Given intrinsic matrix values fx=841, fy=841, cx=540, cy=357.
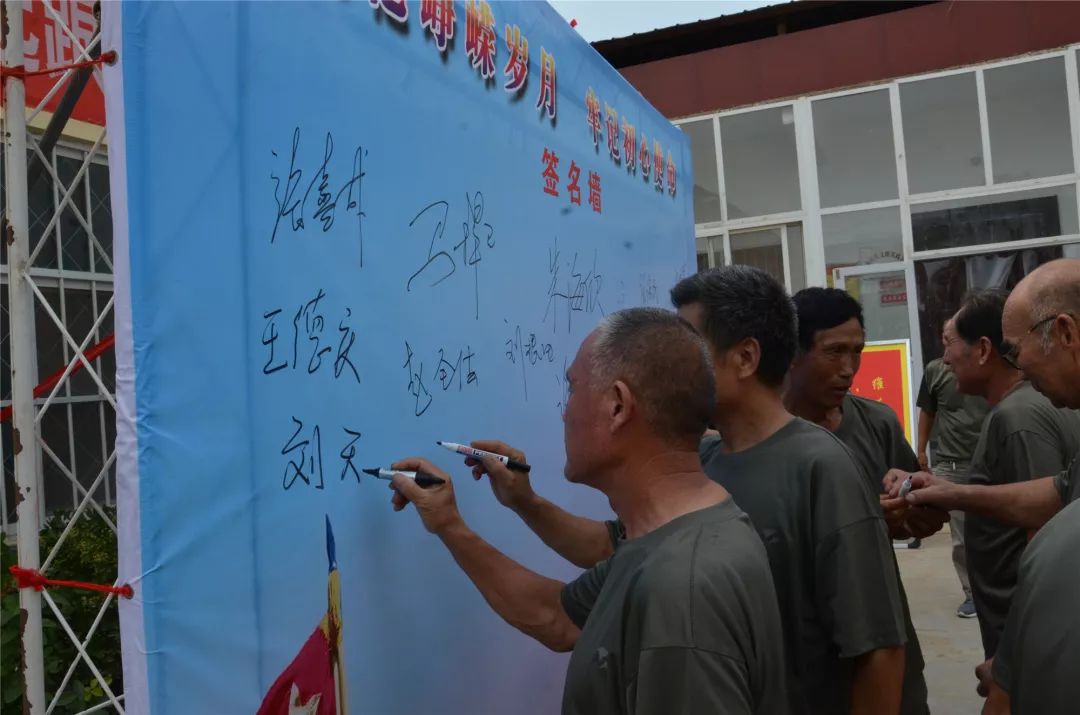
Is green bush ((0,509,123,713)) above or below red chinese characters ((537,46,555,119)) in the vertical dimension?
below

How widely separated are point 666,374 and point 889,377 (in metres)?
5.64

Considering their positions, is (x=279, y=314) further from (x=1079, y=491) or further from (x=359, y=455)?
(x=1079, y=491)

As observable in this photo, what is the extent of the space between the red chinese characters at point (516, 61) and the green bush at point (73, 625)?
5.13 feet

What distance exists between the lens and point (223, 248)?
50.0 inches

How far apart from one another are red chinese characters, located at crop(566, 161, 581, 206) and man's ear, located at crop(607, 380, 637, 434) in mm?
1274

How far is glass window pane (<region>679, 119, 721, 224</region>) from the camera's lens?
26.1 feet

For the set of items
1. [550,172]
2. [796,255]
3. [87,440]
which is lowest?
[87,440]

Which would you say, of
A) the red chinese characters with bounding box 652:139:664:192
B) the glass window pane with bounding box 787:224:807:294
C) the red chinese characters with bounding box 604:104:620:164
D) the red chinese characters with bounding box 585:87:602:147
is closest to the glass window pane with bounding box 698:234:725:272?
the glass window pane with bounding box 787:224:807:294

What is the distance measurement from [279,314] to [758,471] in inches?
36.0

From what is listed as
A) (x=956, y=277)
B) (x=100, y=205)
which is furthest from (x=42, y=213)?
(x=956, y=277)

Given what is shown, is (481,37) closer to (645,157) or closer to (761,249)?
(645,157)

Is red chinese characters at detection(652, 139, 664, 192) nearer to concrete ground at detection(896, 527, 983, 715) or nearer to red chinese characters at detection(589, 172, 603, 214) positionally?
red chinese characters at detection(589, 172, 603, 214)

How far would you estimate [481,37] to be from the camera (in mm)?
1970

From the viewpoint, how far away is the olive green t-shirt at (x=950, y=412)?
4.77 meters
